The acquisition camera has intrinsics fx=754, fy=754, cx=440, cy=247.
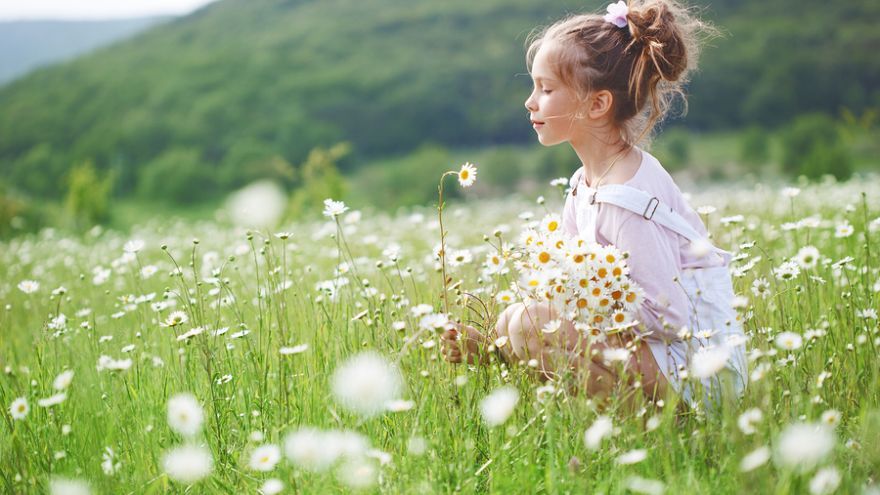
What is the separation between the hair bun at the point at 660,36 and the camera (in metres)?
2.83

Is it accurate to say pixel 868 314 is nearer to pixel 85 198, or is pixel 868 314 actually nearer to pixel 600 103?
pixel 600 103

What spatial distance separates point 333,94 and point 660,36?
9141cm

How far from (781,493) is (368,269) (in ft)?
11.1

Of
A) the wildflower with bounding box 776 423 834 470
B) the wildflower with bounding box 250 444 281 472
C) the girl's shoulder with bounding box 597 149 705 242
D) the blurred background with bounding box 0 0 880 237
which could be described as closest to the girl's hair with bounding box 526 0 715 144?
the girl's shoulder with bounding box 597 149 705 242

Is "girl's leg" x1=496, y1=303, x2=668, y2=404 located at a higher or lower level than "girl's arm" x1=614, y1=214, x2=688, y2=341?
lower

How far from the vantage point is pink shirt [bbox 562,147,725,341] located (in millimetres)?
2514

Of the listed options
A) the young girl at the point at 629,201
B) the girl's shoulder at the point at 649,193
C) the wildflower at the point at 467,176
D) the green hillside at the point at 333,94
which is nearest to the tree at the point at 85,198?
the young girl at the point at 629,201

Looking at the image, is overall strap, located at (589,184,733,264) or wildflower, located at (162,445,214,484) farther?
overall strap, located at (589,184,733,264)

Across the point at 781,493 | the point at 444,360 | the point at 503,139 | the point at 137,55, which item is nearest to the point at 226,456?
the point at 444,360

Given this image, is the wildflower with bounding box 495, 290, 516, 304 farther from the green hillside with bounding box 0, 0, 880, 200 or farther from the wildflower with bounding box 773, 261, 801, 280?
the green hillside with bounding box 0, 0, 880, 200

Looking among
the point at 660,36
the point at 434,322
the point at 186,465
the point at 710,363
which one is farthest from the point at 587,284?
the point at 186,465

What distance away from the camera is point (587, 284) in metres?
2.43

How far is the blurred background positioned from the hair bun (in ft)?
159

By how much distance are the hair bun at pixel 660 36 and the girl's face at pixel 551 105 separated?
1.05ft
